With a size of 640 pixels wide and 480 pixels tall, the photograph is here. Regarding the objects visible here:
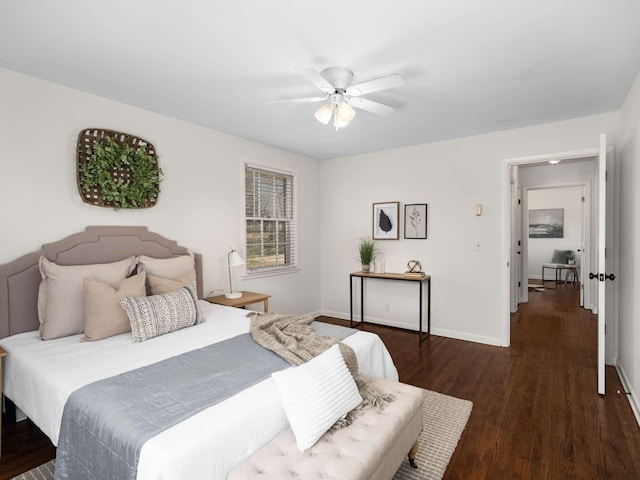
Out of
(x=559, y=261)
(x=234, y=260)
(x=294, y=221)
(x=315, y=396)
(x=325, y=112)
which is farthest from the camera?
(x=559, y=261)

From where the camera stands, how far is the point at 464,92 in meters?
2.73

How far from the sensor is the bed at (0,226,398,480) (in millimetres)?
1228

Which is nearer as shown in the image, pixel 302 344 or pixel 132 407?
pixel 132 407

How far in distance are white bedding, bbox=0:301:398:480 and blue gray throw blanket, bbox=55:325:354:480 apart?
2.7 inches

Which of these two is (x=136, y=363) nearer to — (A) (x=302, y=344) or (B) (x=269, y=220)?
(A) (x=302, y=344)

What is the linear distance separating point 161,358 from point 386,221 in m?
3.45

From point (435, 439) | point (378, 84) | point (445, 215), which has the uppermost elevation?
point (378, 84)

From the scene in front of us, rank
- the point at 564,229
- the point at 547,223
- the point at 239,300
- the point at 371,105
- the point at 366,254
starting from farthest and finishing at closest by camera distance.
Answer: the point at 547,223, the point at 564,229, the point at 366,254, the point at 239,300, the point at 371,105

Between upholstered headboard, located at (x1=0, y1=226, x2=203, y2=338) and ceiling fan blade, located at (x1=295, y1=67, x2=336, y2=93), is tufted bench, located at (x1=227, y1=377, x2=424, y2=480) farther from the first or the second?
upholstered headboard, located at (x1=0, y1=226, x2=203, y2=338)

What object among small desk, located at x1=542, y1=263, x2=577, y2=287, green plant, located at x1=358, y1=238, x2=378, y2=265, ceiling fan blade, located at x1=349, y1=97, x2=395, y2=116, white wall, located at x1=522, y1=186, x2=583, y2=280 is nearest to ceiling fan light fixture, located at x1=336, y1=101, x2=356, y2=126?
ceiling fan blade, located at x1=349, y1=97, x2=395, y2=116

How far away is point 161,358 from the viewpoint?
1940 millimetres

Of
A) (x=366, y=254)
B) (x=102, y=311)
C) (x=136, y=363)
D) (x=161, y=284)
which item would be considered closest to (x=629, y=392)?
(x=366, y=254)

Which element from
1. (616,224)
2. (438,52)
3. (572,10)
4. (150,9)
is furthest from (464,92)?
(150,9)

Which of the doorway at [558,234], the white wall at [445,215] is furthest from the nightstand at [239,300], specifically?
the doorway at [558,234]
